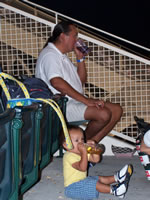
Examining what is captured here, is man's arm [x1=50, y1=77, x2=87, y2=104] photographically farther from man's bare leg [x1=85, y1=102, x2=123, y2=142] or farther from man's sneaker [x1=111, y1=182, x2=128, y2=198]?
man's sneaker [x1=111, y1=182, x2=128, y2=198]

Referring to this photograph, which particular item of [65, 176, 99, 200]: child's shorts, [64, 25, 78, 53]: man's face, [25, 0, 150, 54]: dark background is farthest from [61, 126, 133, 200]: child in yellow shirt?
[25, 0, 150, 54]: dark background

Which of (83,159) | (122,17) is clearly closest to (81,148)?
(83,159)

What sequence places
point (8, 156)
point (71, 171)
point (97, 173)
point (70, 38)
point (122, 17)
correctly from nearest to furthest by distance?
point (8, 156)
point (71, 171)
point (97, 173)
point (70, 38)
point (122, 17)

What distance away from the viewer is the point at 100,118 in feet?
9.14

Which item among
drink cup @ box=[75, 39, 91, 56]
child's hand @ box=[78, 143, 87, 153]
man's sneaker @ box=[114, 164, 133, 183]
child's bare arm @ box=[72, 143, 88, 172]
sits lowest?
man's sneaker @ box=[114, 164, 133, 183]

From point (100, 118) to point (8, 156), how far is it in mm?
1614

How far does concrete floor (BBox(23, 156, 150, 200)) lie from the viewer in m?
2.29

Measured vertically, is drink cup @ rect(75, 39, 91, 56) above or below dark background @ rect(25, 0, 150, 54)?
below

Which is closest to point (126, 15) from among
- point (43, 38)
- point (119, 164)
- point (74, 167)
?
point (43, 38)

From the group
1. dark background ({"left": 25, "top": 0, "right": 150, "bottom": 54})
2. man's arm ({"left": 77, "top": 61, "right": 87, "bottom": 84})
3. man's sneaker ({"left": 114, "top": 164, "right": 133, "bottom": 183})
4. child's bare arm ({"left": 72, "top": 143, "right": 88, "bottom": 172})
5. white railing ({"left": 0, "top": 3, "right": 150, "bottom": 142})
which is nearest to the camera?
child's bare arm ({"left": 72, "top": 143, "right": 88, "bottom": 172})

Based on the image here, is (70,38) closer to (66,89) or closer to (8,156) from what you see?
(66,89)

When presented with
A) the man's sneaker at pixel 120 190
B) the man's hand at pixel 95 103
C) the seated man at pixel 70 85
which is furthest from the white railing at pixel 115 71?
the man's sneaker at pixel 120 190

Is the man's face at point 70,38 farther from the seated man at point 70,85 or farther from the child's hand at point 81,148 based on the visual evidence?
the child's hand at point 81,148

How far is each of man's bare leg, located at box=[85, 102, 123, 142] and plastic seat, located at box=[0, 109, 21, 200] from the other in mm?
1502
